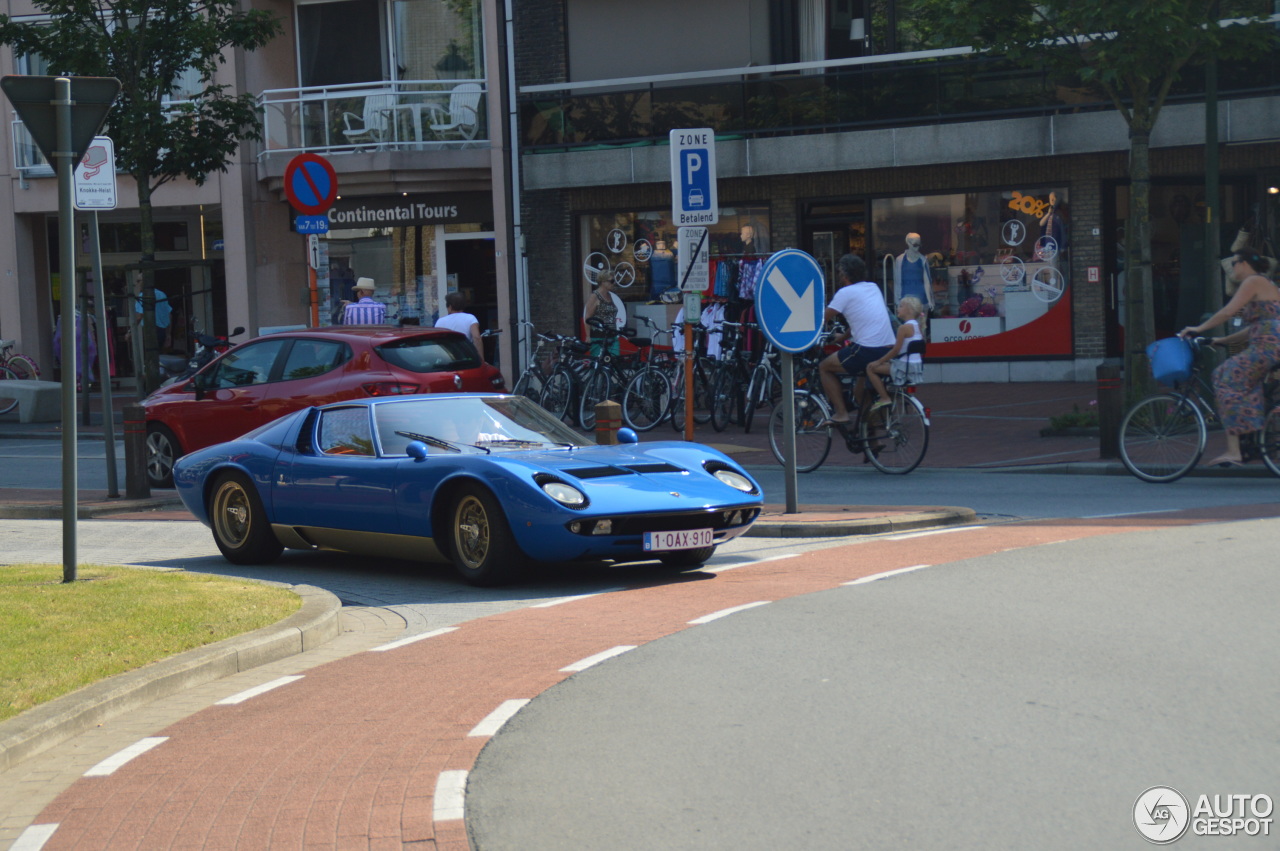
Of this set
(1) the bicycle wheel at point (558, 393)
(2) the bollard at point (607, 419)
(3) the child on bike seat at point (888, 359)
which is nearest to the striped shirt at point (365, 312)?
(1) the bicycle wheel at point (558, 393)

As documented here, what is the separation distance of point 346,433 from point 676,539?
102 inches

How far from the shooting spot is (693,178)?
14.3m

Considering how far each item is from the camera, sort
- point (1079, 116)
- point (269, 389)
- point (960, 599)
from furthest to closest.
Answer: point (1079, 116), point (269, 389), point (960, 599)

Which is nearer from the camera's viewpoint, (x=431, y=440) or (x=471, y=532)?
(x=471, y=532)

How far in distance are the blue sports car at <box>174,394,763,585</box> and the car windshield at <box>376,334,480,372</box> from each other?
12.8 feet

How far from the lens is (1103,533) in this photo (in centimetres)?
1066

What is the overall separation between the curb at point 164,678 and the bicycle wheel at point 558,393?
11601 mm

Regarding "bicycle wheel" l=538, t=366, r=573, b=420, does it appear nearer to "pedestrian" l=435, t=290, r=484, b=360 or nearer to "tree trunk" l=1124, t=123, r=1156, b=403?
"pedestrian" l=435, t=290, r=484, b=360

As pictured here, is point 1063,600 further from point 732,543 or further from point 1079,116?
point 1079,116

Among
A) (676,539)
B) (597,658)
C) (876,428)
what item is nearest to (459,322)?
(876,428)

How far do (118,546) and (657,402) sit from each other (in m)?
8.54

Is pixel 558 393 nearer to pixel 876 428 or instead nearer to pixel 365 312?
pixel 365 312

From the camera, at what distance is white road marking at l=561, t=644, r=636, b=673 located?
7.05 m

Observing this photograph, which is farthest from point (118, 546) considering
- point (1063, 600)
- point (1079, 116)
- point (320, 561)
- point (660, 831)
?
point (1079, 116)
